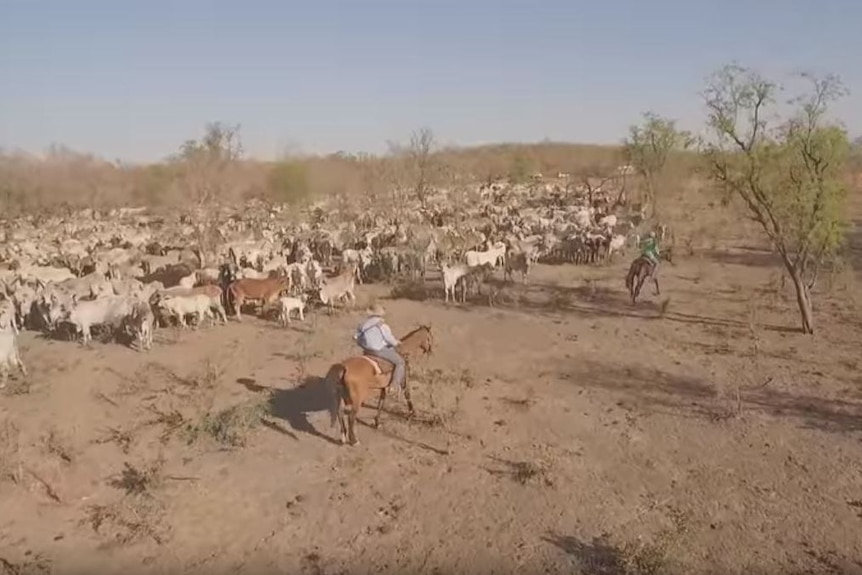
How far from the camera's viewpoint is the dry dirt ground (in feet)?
28.5

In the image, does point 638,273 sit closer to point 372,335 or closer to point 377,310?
point 377,310

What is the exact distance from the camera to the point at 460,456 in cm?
1093

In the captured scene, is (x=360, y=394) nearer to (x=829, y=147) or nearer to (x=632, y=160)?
(x=829, y=147)

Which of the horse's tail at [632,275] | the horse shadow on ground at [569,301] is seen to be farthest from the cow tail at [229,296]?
the horse's tail at [632,275]

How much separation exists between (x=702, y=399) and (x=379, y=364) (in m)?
5.82

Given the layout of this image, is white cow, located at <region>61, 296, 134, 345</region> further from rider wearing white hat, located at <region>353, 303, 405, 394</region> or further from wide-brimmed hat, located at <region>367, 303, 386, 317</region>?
rider wearing white hat, located at <region>353, 303, 405, 394</region>

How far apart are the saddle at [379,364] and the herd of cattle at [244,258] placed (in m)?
7.13

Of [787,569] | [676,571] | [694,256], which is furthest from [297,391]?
[694,256]

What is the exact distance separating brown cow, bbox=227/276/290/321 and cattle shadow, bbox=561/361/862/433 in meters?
8.19

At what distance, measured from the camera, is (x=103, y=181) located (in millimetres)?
63250

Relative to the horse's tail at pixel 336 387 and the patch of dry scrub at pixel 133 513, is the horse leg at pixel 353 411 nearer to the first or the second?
the horse's tail at pixel 336 387

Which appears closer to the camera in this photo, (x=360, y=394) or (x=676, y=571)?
(x=676, y=571)

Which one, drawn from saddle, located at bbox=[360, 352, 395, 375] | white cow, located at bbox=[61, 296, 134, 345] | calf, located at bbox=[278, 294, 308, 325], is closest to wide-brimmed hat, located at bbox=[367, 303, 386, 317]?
saddle, located at bbox=[360, 352, 395, 375]

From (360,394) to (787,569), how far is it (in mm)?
6127
